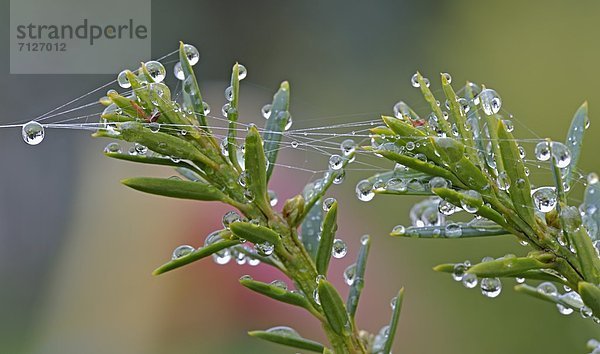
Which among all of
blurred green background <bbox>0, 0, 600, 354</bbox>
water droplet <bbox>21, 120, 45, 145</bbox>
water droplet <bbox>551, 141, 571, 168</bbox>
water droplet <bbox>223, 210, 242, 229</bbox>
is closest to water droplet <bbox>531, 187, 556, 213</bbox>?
water droplet <bbox>551, 141, 571, 168</bbox>

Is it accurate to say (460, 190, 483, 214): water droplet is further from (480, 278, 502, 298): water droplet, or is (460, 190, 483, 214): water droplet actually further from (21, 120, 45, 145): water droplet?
(21, 120, 45, 145): water droplet

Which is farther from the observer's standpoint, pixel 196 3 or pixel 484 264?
pixel 196 3

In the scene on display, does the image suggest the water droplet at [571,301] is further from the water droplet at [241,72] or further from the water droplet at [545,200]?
the water droplet at [241,72]

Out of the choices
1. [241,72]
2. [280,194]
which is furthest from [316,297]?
[280,194]

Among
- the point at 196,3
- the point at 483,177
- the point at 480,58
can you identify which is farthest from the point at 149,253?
the point at 483,177

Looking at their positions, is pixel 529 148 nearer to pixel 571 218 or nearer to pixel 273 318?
pixel 273 318

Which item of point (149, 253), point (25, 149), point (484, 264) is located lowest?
point (484, 264)

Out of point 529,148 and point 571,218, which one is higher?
point 529,148
